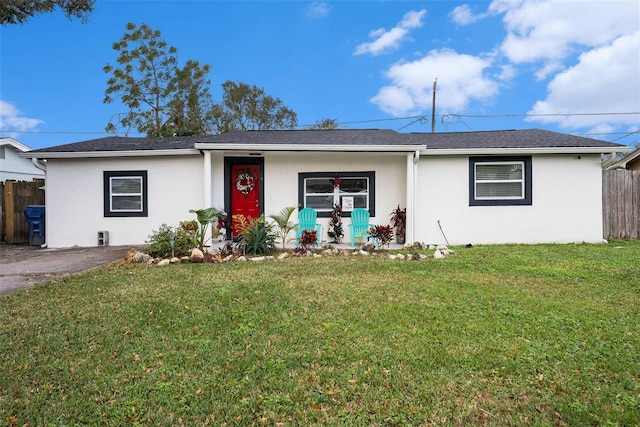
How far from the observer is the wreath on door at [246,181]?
30.1ft

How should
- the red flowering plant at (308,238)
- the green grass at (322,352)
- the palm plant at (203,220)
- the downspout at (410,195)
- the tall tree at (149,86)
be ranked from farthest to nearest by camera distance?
the tall tree at (149,86) → the downspout at (410,195) → the red flowering plant at (308,238) → the palm plant at (203,220) → the green grass at (322,352)

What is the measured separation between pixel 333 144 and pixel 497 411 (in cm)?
670

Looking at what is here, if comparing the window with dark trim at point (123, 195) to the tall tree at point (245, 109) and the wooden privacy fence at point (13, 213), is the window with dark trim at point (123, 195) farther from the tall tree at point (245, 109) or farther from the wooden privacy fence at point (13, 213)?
the tall tree at point (245, 109)

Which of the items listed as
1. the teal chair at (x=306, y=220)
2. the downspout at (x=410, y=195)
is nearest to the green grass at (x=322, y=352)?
the downspout at (x=410, y=195)

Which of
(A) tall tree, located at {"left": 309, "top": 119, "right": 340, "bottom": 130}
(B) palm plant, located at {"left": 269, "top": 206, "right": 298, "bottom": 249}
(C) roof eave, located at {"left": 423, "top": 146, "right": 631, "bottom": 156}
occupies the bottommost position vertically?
(B) palm plant, located at {"left": 269, "top": 206, "right": 298, "bottom": 249}

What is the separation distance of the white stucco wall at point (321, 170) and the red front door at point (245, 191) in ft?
0.90

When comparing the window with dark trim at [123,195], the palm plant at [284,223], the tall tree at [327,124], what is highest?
the tall tree at [327,124]

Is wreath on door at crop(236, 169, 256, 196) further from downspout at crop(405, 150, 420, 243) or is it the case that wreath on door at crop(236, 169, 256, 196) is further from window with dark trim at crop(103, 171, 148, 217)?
downspout at crop(405, 150, 420, 243)

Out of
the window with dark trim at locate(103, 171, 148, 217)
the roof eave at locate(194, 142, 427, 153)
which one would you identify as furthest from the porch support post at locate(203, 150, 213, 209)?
the window with dark trim at locate(103, 171, 148, 217)

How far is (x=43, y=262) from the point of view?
6691mm

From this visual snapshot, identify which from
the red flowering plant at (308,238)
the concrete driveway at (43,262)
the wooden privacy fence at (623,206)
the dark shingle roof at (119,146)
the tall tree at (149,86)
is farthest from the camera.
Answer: the tall tree at (149,86)

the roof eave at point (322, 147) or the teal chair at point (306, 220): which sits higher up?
the roof eave at point (322, 147)

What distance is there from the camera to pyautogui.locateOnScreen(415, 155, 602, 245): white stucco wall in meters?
8.53

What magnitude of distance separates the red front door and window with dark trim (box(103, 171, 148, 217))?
7.01 ft
